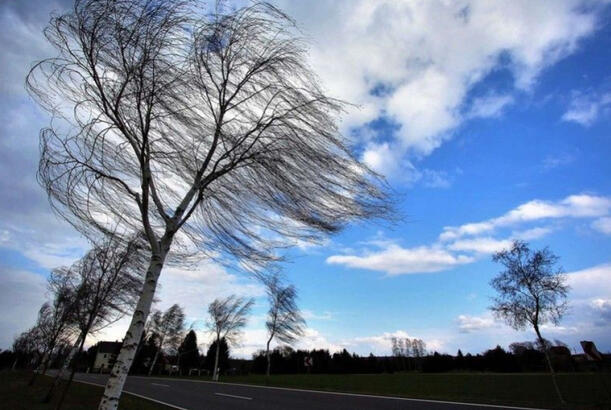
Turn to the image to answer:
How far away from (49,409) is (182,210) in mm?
13044

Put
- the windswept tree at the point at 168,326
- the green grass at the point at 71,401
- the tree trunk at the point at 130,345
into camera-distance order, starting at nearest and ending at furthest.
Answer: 1. the tree trunk at the point at 130,345
2. the green grass at the point at 71,401
3. the windswept tree at the point at 168,326

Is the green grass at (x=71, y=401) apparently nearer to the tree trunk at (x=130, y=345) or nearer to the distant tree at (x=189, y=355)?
the tree trunk at (x=130, y=345)

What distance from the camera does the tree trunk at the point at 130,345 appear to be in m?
3.64

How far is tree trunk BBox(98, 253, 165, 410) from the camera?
3.64 m

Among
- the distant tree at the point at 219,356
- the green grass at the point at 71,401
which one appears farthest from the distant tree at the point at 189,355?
the green grass at the point at 71,401

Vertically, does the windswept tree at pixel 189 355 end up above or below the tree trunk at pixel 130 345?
above

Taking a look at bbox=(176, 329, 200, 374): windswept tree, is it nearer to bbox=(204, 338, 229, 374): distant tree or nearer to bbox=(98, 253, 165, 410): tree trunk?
bbox=(204, 338, 229, 374): distant tree

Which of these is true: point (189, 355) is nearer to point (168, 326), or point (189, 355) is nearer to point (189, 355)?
point (189, 355)

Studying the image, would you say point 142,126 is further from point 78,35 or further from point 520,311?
point 520,311

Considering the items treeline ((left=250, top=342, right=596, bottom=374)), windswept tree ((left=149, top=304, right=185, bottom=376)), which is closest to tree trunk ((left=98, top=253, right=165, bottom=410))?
treeline ((left=250, top=342, right=596, bottom=374))

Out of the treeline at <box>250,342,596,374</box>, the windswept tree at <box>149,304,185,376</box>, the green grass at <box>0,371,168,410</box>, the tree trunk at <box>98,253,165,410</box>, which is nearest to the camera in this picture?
the tree trunk at <box>98,253,165,410</box>

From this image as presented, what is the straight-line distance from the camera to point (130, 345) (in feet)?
12.6

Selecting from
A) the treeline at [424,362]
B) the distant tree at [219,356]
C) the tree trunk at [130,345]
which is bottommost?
the tree trunk at [130,345]

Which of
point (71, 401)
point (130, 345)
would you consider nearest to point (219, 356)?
point (71, 401)
